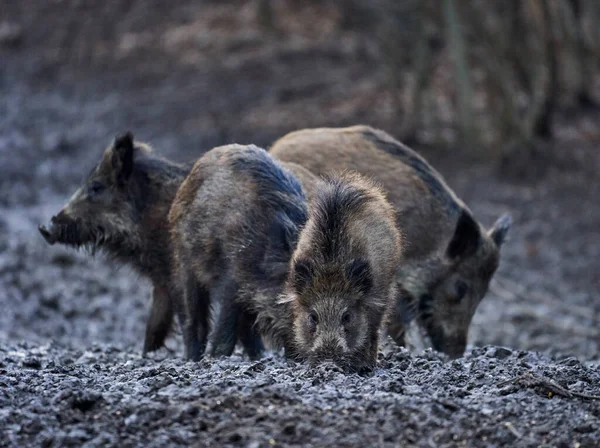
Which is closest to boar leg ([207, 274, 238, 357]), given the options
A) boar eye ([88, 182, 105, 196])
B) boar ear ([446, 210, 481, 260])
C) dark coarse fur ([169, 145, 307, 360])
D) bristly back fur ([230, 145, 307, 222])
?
dark coarse fur ([169, 145, 307, 360])

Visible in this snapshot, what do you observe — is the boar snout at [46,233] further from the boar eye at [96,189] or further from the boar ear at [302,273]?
the boar ear at [302,273]

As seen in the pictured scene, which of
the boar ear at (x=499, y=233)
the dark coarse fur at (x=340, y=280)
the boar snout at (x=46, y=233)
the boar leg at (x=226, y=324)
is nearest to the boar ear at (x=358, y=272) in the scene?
the dark coarse fur at (x=340, y=280)

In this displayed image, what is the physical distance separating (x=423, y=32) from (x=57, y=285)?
7474mm

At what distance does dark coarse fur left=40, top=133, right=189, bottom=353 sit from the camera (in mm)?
7891

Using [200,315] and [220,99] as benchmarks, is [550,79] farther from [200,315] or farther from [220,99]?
[200,315]

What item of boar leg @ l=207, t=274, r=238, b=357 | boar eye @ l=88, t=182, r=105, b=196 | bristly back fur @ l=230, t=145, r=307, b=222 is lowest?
boar leg @ l=207, t=274, r=238, b=357

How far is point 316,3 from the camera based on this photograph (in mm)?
23375

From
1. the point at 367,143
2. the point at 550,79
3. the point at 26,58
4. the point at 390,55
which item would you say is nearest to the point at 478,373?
the point at 367,143

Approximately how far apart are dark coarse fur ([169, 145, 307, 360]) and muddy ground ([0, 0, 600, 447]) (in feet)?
1.32

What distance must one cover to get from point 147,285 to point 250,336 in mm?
3988

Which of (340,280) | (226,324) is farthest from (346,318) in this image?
(226,324)

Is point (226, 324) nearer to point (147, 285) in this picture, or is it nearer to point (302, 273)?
point (302, 273)

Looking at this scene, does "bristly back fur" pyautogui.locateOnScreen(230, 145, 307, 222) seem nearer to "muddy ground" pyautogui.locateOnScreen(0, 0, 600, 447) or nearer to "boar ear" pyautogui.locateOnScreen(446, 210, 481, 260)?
"muddy ground" pyautogui.locateOnScreen(0, 0, 600, 447)

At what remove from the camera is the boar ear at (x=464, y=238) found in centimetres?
793
